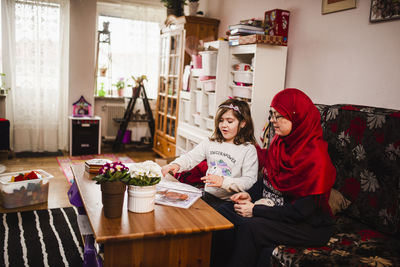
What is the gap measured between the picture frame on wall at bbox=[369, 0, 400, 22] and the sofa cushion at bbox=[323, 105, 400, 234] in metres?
0.67

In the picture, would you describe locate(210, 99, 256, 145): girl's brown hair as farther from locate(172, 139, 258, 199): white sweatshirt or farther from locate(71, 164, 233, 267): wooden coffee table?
locate(71, 164, 233, 267): wooden coffee table

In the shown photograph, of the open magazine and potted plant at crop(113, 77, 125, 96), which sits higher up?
potted plant at crop(113, 77, 125, 96)

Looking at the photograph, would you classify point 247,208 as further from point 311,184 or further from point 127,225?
point 127,225

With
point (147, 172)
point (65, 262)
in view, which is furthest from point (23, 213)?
point (147, 172)

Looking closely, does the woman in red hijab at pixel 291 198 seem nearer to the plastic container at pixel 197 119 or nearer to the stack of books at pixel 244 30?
the stack of books at pixel 244 30

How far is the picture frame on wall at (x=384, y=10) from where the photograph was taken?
2.10 metres

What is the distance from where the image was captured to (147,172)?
1486 millimetres

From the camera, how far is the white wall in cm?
219

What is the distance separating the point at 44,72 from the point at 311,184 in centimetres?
414

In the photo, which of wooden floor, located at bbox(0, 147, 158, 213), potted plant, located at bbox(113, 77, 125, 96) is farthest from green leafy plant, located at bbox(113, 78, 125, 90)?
wooden floor, located at bbox(0, 147, 158, 213)

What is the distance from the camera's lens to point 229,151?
2.11m

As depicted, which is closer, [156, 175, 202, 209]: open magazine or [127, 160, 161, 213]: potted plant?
[127, 160, 161, 213]: potted plant

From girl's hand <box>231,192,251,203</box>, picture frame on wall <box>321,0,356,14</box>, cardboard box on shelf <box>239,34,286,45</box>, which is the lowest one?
girl's hand <box>231,192,251,203</box>

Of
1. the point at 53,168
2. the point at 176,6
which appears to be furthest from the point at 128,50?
the point at 53,168
